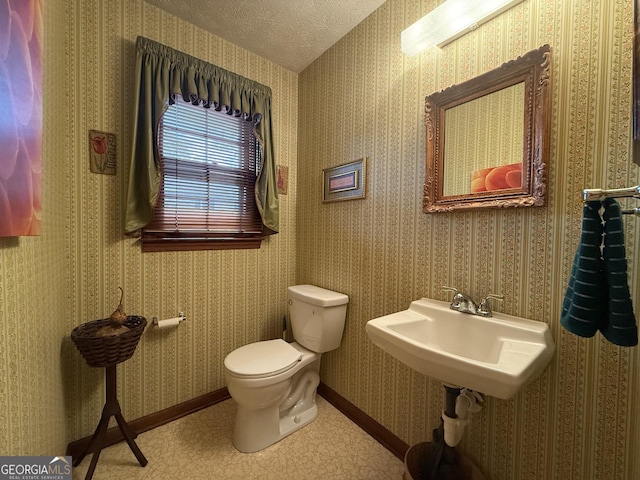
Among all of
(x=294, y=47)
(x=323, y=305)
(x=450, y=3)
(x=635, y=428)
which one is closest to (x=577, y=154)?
(x=450, y=3)

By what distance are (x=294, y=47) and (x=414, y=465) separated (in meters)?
2.47

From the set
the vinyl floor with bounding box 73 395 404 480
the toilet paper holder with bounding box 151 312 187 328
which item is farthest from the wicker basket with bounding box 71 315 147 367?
the vinyl floor with bounding box 73 395 404 480

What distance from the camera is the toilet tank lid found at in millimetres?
1584

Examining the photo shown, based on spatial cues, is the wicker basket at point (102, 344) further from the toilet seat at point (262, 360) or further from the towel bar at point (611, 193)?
the towel bar at point (611, 193)

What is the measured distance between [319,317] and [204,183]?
113 cm

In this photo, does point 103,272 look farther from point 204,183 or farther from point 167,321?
point 204,183

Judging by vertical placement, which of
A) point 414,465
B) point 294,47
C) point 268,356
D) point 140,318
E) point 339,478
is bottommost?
point 339,478

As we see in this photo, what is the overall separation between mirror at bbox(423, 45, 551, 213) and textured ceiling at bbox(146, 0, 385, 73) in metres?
0.83

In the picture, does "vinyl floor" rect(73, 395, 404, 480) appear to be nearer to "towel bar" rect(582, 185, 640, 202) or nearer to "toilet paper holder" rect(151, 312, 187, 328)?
"toilet paper holder" rect(151, 312, 187, 328)

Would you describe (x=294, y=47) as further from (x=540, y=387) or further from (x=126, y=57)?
(x=540, y=387)

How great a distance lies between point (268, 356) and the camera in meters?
1.48

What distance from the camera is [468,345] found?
106 cm

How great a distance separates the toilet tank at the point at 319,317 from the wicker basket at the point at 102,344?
87cm

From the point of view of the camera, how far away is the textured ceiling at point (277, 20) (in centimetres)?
148
